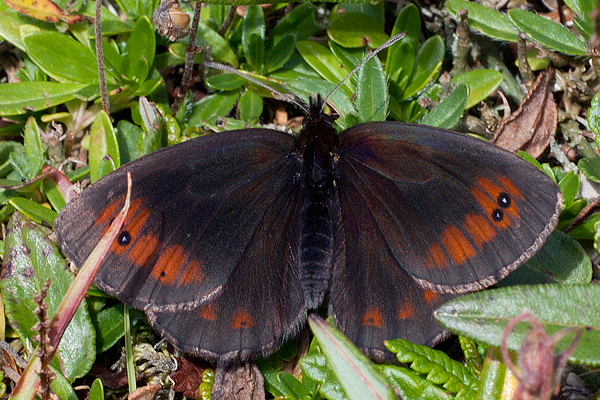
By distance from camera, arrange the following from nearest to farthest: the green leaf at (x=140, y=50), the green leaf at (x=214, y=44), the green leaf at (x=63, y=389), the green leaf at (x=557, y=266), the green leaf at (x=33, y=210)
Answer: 1. the green leaf at (x=63, y=389)
2. the green leaf at (x=557, y=266)
3. the green leaf at (x=33, y=210)
4. the green leaf at (x=140, y=50)
5. the green leaf at (x=214, y=44)

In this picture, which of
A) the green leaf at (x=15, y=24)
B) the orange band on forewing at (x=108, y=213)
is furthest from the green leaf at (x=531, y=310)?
the green leaf at (x=15, y=24)

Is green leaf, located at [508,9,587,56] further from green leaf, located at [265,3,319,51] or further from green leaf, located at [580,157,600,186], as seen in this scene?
green leaf, located at [265,3,319,51]

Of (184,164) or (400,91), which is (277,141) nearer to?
(184,164)

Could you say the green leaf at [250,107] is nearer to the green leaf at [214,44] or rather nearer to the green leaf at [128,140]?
the green leaf at [214,44]

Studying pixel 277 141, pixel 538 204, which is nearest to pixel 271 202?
pixel 277 141

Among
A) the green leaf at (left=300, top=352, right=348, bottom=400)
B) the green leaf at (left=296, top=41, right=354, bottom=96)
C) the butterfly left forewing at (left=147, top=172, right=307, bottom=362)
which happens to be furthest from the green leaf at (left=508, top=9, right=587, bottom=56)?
the green leaf at (left=300, top=352, right=348, bottom=400)

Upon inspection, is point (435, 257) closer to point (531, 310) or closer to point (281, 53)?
point (531, 310)

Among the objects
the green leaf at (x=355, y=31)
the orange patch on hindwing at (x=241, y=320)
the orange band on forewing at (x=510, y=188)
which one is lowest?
the orange patch on hindwing at (x=241, y=320)
